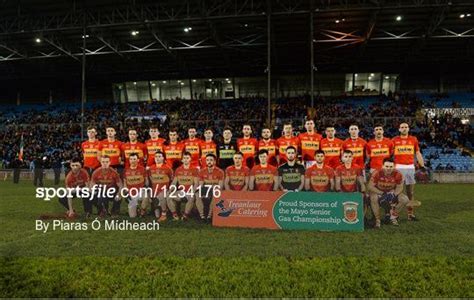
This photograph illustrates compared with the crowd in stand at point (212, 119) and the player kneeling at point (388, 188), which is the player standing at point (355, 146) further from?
the crowd in stand at point (212, 119)

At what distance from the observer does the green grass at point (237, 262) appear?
4746 mm

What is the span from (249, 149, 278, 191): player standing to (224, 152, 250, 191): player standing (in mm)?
139

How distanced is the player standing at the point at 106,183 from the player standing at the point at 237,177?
2.63 meters

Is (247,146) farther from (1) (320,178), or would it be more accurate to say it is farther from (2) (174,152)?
(1) (320,178)

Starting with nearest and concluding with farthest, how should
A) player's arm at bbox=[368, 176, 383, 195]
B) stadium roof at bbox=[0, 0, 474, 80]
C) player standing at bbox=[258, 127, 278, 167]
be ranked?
1. player's arm at bbox=[368, 176, 383, 195]
2. player standing at bbox=[258, 127, 278, 167]
3. stadium roof at bbox=[0, 0, 474, 80]

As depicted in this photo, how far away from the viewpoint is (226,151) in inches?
401

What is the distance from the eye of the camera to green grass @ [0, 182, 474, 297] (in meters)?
4.75

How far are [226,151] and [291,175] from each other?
224 centimetres

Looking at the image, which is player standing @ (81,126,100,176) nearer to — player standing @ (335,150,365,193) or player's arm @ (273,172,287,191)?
player's arm @ (273,172,287,191)

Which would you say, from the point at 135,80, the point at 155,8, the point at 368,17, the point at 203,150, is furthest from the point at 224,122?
the point at 203,150

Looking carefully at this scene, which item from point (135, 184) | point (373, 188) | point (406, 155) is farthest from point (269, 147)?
point (135, 184)

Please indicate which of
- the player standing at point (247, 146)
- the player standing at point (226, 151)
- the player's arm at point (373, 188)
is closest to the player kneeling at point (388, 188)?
the player's arm at point (373, 188)

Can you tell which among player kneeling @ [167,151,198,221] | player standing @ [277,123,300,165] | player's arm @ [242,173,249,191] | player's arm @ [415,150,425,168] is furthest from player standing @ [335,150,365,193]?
player kneeling @ [167,151,198,221]

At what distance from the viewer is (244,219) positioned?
799 cm
